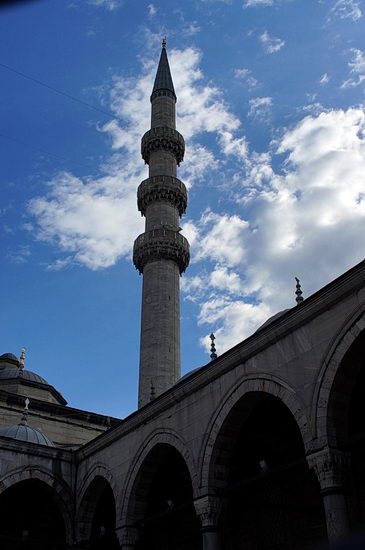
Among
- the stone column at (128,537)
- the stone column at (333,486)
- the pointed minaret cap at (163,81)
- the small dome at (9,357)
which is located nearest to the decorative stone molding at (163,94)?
the pointed minaret cap at (163,81)

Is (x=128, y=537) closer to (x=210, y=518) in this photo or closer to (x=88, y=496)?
(x=88, y=496)

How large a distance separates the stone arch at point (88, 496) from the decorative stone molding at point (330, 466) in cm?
785

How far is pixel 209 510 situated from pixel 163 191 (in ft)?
61.4

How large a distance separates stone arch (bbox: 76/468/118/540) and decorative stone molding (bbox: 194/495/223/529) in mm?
4718

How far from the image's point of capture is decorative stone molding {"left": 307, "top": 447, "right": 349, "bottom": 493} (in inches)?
363

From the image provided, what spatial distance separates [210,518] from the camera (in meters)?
11.6

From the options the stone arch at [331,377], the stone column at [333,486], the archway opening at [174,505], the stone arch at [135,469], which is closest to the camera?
the stone column at [333,486]

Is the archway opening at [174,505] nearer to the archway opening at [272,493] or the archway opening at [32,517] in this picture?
the archway opening at [272,493]

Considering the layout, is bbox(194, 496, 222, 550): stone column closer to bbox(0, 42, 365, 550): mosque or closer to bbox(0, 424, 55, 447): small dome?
bbox(0, 42, 365, 550): mosque

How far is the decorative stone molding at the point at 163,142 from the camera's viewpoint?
30217 millimetres

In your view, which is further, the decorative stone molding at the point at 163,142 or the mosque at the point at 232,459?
the decorative stone molding at the point at 163,142

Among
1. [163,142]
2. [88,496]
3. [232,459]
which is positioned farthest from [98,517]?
[163,142]

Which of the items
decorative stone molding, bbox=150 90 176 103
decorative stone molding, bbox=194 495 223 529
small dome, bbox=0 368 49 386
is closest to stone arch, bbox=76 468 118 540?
decorative stone molding, bbox=194 495 223 529

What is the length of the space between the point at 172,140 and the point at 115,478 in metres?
19.4
